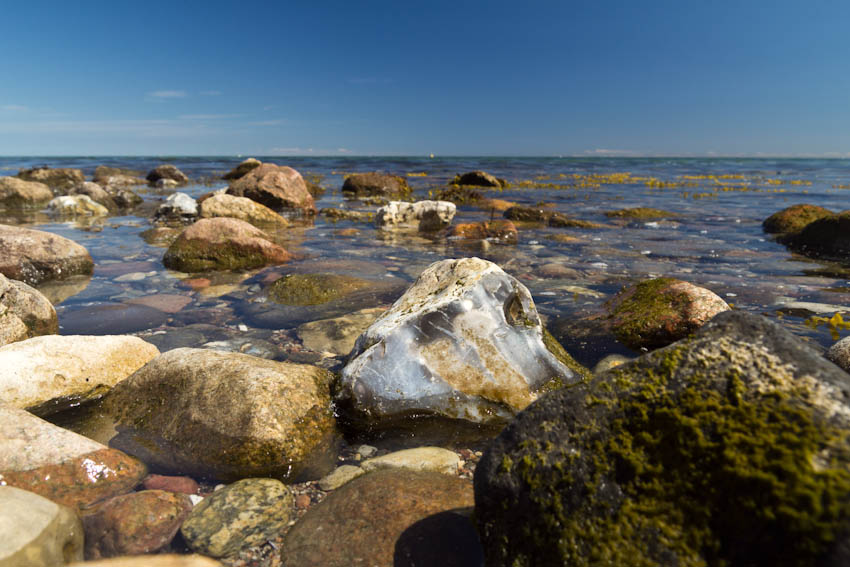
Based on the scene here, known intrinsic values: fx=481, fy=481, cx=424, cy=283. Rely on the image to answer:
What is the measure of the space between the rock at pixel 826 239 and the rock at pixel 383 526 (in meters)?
11.1

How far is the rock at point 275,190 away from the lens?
1738cm

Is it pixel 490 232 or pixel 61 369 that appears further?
pixel 490 232

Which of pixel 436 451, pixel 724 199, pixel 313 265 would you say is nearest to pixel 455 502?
pixel 436 451

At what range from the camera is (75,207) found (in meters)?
17.0

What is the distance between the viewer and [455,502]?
2.77 metres

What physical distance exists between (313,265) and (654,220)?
11811 mm

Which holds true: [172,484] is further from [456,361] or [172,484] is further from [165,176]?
[165,176]

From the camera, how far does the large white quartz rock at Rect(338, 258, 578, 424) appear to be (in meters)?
3.74

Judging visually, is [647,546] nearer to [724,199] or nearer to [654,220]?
[654,220]

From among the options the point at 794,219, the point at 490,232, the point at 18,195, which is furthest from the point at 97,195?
the point at 794,219

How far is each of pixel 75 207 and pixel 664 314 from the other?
19.2 meters

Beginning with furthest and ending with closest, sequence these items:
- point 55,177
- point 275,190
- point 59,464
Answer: point 55,177 < point 275,190 < point 59,464

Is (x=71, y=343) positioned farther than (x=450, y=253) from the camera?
No

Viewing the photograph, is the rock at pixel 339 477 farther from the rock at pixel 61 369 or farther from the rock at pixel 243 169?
the rock at pixel 243 169
